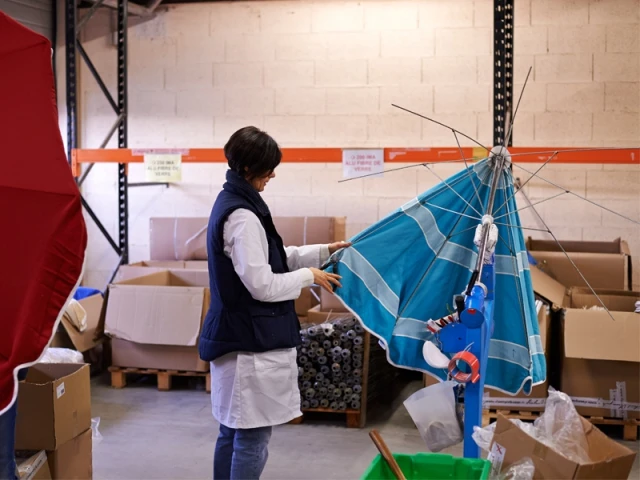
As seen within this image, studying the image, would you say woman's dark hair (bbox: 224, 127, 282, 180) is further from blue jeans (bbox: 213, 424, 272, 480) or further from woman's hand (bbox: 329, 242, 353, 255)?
blue jeans (bbox: 213, 424, 272, 480)

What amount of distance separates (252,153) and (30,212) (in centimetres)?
87

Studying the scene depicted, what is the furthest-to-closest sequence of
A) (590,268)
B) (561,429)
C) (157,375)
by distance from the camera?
1. (157,375)
2. (590,268)
3. (561,429)

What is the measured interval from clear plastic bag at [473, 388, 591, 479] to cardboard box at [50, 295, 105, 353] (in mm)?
3489

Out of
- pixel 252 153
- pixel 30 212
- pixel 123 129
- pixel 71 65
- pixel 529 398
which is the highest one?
pixel 71 65

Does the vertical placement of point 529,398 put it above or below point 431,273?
below

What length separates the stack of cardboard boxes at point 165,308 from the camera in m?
5.02

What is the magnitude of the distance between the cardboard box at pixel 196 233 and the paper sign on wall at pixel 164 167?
0.59m

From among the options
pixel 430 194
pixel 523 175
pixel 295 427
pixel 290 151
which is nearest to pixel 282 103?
pixel 290 151

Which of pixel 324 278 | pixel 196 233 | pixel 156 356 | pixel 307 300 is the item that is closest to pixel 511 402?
pixel 307 300

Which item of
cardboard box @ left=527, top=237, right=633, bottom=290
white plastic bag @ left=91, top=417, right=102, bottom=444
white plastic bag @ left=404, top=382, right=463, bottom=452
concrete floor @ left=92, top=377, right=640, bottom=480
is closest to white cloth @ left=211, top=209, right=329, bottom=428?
white plastic bag @ left=404, top=382, right=463, bottom=452

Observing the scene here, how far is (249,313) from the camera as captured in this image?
2.62m

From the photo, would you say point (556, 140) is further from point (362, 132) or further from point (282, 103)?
point (282, 103)

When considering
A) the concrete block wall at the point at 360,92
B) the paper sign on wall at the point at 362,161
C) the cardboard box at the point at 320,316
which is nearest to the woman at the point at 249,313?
the cardboard box at the point at 320,316

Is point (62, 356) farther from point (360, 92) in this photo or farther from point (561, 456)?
point (360, 92)
